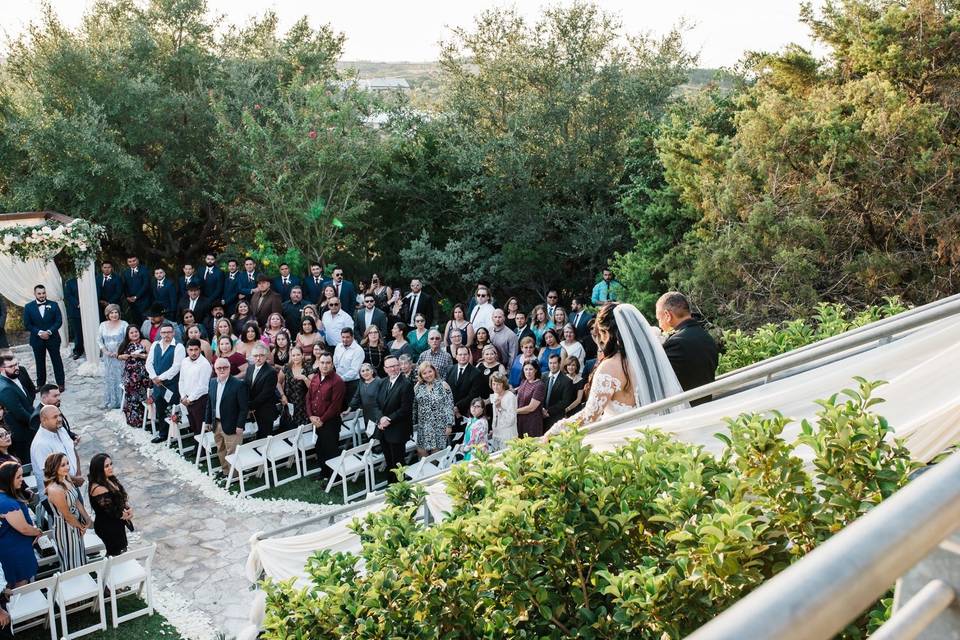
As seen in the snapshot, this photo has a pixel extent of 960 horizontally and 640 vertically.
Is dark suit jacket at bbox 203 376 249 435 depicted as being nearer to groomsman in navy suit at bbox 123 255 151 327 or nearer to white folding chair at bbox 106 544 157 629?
white folding chair at bbox 106 544 157 629

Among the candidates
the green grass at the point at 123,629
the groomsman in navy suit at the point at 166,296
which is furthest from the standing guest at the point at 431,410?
the groomsman in navy suit at the point at 166,296

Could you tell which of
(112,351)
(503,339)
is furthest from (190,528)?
(503,339)

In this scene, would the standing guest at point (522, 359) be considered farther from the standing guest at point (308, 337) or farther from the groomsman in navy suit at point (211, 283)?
the groomsman in navy suit at point (211, 283)

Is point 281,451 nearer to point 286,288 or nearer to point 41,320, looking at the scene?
point 286,288

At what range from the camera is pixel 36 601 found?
7191mm

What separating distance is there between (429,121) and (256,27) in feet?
19.1

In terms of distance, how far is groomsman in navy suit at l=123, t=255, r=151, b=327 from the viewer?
16078mm

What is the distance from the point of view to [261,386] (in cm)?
1095

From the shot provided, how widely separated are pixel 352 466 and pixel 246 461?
1.38m

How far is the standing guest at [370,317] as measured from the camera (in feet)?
44.0

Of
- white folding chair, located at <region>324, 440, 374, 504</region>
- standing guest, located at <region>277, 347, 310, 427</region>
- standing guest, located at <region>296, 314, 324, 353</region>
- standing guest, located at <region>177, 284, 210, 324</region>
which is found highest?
standing guest, located at <region>177, 284, 210, 324</region>

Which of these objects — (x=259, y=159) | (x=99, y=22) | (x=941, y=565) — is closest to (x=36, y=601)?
(x=941, y=565)

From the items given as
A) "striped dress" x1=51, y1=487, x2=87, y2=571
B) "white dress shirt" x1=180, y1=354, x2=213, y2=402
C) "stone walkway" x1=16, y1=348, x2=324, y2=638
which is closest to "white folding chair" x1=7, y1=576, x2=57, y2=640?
"striped dress" x1=51, y1=487, x2=87, y2=571

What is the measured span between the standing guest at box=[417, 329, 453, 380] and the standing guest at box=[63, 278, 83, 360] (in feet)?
25.8
